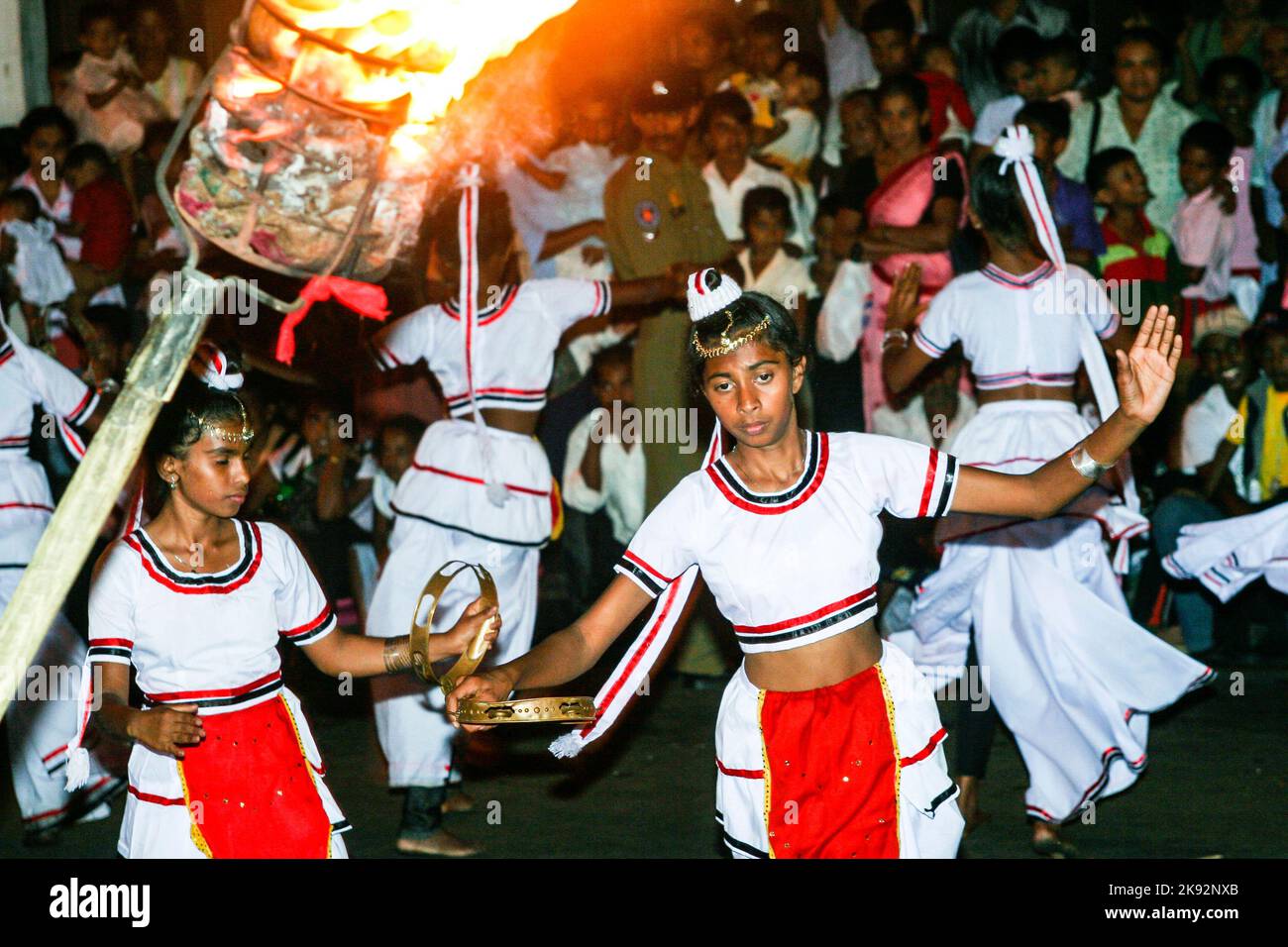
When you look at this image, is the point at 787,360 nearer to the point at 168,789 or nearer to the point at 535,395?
the point at 168,789

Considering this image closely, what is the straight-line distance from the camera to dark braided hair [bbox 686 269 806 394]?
3904 millimetres

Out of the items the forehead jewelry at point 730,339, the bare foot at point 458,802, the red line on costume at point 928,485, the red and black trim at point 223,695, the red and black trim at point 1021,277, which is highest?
the red and black trim at point 1021,277

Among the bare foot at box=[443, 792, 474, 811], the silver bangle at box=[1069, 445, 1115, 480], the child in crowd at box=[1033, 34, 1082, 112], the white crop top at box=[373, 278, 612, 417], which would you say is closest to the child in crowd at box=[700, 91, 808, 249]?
the child in crowd at box=[1033, 34, 1082, 112]

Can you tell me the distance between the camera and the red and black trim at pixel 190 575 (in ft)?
13.6

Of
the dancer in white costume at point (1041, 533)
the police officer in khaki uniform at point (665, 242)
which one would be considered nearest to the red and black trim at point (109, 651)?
the dancer in white costume at point (1041, 533)

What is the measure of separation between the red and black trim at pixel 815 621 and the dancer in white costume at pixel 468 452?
2.43 meters

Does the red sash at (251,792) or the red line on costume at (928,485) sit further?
the red sash at (251,792)

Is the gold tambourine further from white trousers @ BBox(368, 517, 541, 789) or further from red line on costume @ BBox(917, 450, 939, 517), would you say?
white trousers @ BBox(368, 517, 541, 789)

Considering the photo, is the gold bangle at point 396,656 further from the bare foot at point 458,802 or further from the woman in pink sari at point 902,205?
the woman in pink sari at point 902,205

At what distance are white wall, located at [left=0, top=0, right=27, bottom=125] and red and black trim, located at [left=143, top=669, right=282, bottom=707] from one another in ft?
23.0

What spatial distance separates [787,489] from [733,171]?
510cm

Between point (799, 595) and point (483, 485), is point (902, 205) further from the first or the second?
point (799, 595)

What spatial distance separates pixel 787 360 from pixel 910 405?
434 centimetres
